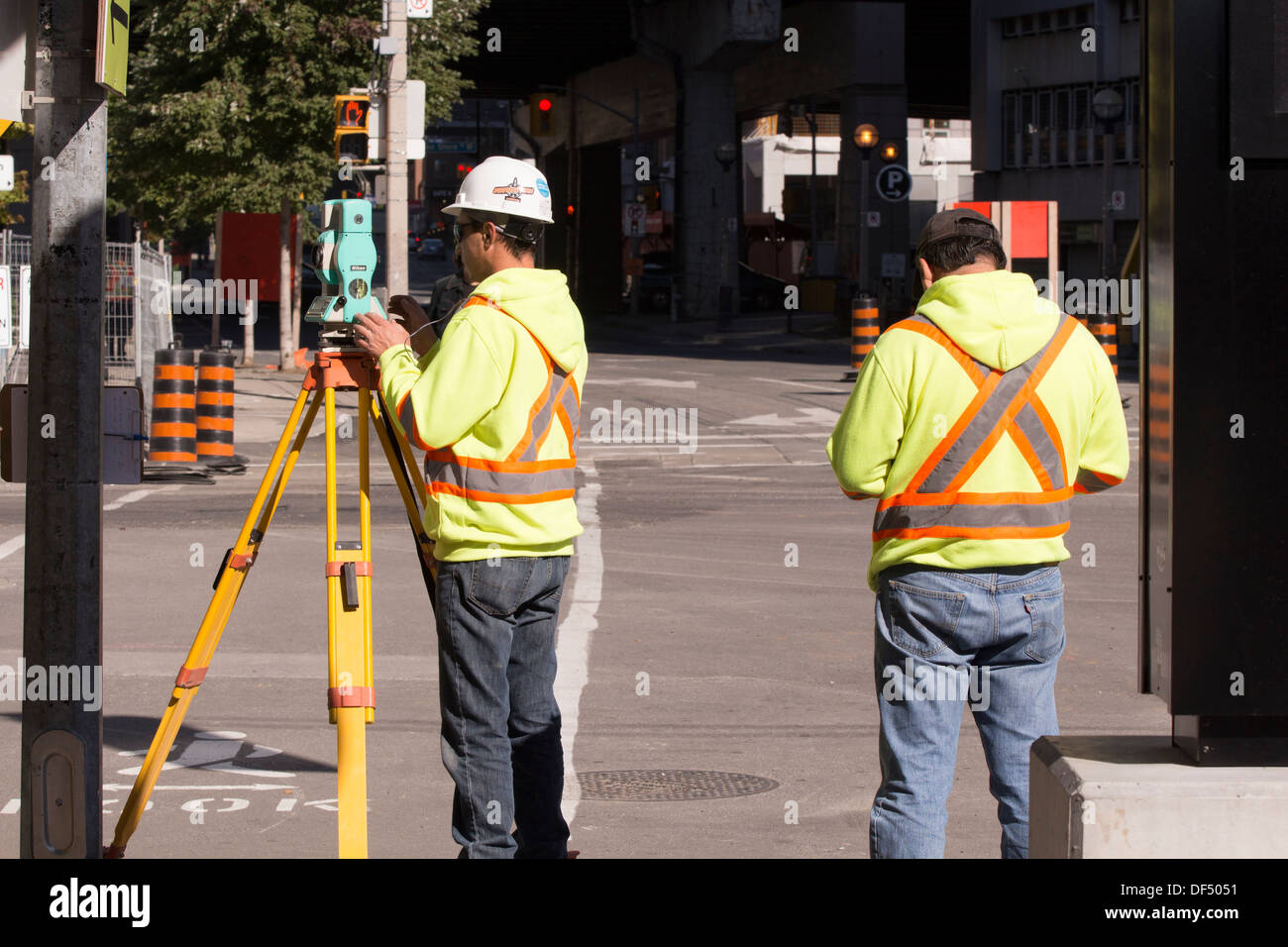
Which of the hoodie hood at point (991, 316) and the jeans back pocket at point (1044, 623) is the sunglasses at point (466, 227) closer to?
the hoodie hood at point (991, 316)

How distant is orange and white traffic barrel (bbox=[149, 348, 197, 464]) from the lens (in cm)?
1677

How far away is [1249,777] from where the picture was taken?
347cm

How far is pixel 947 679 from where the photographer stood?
4.32 metres

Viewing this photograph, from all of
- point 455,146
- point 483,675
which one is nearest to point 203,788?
point 483,675

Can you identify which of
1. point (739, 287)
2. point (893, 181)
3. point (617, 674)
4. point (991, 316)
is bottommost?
point (617, 674)

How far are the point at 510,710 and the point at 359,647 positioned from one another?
45 centimetres

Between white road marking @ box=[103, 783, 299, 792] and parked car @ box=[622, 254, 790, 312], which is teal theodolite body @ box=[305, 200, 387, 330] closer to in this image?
white road marking @ box=[103, 783, 299, 792]

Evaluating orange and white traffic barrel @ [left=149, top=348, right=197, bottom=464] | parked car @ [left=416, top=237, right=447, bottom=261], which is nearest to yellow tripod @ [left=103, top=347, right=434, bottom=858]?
orange and white traffic barrel @ [left=149, top=348, right=197, bottom=464]

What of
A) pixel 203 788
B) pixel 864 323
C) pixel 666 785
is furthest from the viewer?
pixel 864 323

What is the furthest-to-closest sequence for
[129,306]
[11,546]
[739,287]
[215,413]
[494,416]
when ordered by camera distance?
1. [739,287]
2. [129,306]
3. [215,413]
4. [11,546]
5. [494,416]

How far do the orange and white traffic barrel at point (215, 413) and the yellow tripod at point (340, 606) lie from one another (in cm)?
1217

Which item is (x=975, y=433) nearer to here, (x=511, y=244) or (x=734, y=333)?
(x=511, y=244)

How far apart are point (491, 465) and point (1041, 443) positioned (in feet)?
4.59

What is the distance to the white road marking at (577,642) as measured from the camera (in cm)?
673
